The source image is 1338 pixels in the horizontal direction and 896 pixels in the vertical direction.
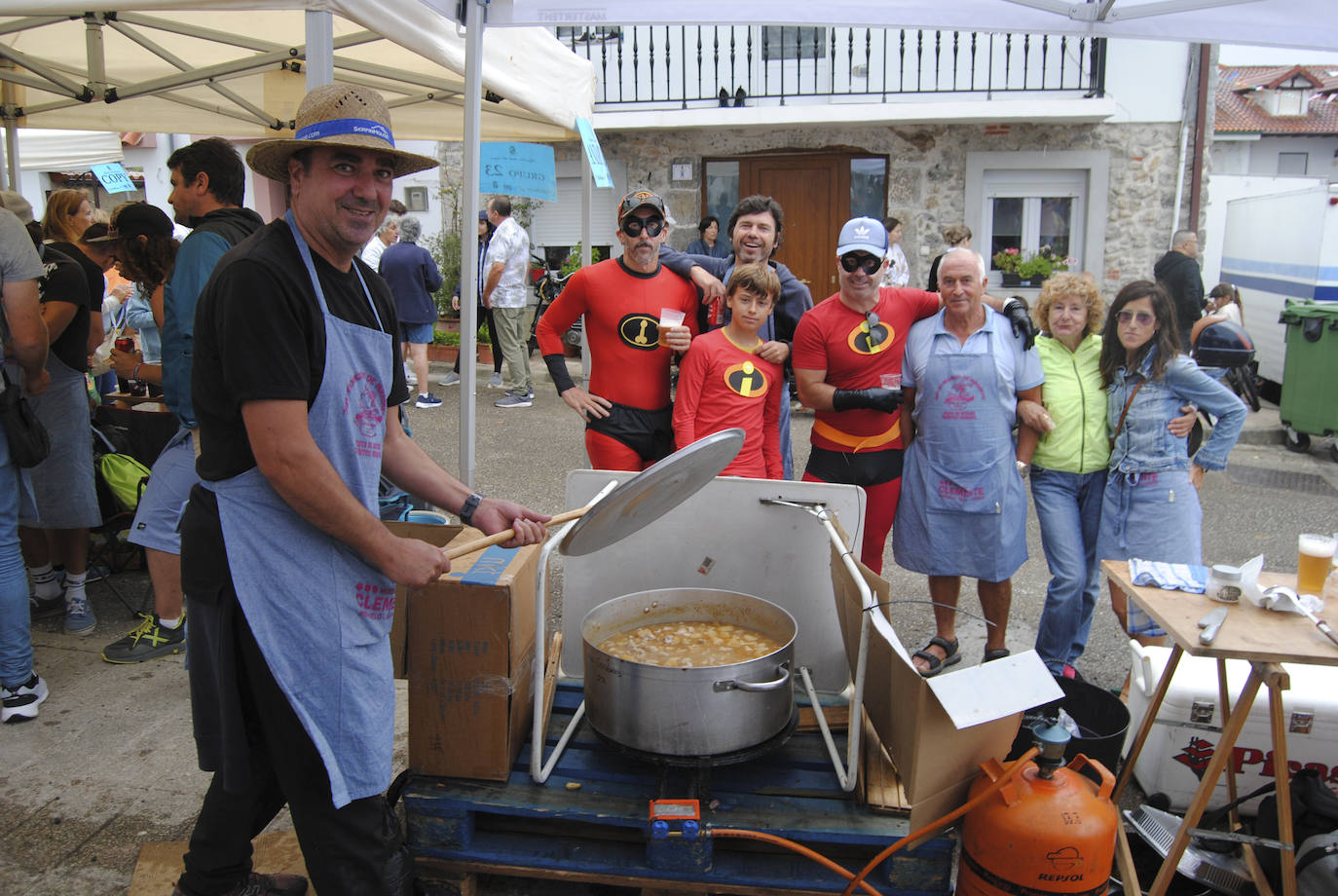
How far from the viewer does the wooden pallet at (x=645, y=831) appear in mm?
2338

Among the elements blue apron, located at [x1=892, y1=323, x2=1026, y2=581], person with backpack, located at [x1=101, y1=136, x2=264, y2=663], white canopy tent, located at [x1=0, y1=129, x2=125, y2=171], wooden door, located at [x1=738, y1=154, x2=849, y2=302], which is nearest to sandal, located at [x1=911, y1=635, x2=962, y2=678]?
blue apron, located at [x1=892, y1=323, x2=1026, y2=581]

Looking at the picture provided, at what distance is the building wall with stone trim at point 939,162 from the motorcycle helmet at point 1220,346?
8.02 feet

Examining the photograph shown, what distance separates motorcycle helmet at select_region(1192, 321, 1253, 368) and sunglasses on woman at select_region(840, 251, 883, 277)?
18.5ft

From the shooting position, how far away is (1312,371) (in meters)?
8.16

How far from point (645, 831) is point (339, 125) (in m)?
1.81

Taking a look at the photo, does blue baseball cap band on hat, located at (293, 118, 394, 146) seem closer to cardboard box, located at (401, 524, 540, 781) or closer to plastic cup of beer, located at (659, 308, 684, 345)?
cardboard box, located at (401, 524, 540, 781)

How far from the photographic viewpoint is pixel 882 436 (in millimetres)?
3691

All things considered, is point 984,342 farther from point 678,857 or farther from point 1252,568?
point 678,857

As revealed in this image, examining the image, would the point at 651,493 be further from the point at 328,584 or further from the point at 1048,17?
the point at 1048,17

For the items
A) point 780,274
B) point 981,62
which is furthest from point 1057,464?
point 981,62

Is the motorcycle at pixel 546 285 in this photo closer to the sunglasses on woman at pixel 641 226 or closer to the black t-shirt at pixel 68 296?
the black t-shirt at pixel 68 296

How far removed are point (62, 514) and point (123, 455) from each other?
1.89 ft

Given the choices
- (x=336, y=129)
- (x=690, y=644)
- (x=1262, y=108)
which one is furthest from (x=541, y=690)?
(x=1262, y=108)

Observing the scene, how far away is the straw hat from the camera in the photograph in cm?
195
